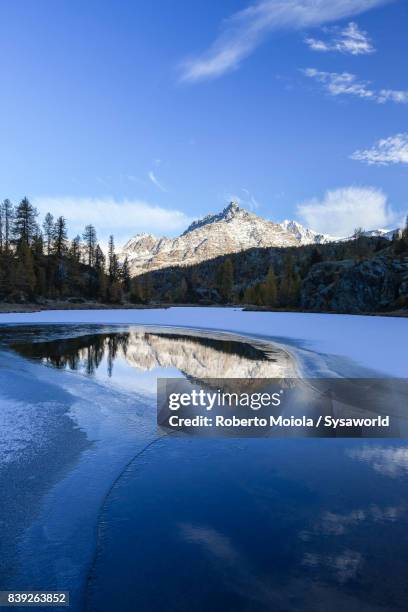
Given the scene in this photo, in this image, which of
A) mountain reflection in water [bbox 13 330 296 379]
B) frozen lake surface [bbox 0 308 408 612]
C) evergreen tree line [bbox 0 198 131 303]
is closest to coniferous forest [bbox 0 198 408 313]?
evergreen tree line [bbox 0 198 131 303]

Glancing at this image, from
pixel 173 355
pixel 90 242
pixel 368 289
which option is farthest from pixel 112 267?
pixel 173 355

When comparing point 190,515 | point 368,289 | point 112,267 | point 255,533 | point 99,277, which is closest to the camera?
point 255,533

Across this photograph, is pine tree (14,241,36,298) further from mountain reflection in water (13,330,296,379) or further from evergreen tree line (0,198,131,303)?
mountain reflection in water (13,330,296,379)

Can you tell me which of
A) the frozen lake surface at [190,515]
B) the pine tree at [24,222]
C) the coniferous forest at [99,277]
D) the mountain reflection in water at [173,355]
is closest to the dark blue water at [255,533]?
the frozen lake surface at [190,515]

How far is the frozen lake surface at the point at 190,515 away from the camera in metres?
4.33

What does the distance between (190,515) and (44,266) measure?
89191mm

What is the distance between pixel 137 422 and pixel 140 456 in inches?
81.4

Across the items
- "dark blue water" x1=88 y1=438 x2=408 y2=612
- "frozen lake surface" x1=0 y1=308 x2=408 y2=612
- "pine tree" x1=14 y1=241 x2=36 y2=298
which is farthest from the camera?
"pine tree" x1=14 y1=241 x2=36 y2=298

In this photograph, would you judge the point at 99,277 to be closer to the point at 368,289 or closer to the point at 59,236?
the point at 59,236

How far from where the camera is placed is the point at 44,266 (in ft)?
286

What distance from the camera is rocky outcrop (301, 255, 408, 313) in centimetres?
7206

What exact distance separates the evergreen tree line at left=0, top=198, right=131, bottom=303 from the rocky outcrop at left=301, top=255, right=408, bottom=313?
51272 mm

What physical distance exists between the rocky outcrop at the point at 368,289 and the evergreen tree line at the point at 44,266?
168 feet

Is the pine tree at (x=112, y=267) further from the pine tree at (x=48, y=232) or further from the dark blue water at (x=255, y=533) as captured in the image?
the dark blue water at (x=255, y=533)
